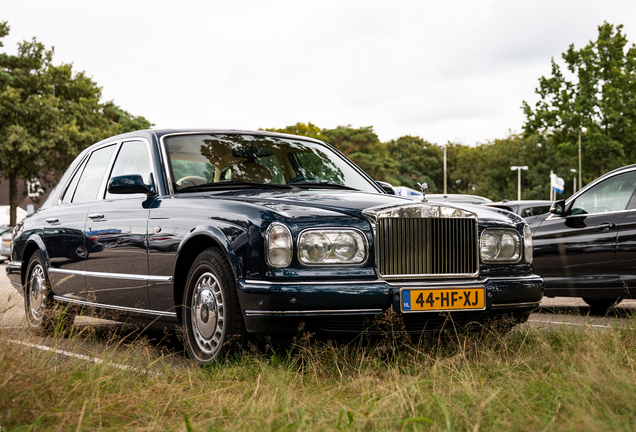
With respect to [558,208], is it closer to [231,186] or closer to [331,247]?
[231,186]

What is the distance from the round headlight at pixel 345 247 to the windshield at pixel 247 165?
1.44 metres

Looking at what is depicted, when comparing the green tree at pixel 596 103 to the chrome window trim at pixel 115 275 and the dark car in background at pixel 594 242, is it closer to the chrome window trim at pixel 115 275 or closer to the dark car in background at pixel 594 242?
the dark car in background at pixel 594 242

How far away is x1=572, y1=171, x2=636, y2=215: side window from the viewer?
7.99 meters

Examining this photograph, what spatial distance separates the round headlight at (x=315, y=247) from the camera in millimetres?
4391

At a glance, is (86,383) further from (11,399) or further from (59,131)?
(59,131)

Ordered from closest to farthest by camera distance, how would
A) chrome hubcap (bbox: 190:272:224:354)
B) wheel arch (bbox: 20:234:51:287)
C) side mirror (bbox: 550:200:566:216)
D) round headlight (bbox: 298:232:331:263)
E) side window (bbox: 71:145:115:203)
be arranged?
round headlight (bbox: 298:232:331:263) < chrome hubcap (bbox: 190:272:224:354) < side window (bbox: 71:145:115:203) < wheel arch (bbox: 20:234:51:287) < side mirror (bbox: 550:200:566:216)

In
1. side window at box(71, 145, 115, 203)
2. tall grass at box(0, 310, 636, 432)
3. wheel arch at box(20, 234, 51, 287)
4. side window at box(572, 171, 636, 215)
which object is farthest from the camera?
side window at box(572, 171, 636, 215)

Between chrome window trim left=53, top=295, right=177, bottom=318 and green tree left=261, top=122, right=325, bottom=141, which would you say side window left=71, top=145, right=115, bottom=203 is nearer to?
chrome window trim left=53, top=295, right=177, bottom=318

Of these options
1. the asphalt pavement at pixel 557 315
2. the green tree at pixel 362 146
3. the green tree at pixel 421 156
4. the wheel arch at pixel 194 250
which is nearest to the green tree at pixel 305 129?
the green tree at pixel 362 146

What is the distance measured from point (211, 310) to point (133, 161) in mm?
2069

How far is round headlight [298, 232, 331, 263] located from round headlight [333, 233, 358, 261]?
0.16 ft

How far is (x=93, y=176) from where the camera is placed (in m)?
7.04

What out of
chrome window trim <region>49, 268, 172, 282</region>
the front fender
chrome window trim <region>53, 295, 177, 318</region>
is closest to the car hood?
the front fender

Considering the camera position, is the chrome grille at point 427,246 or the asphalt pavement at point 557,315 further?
the asphalt pavement at point 557,315
